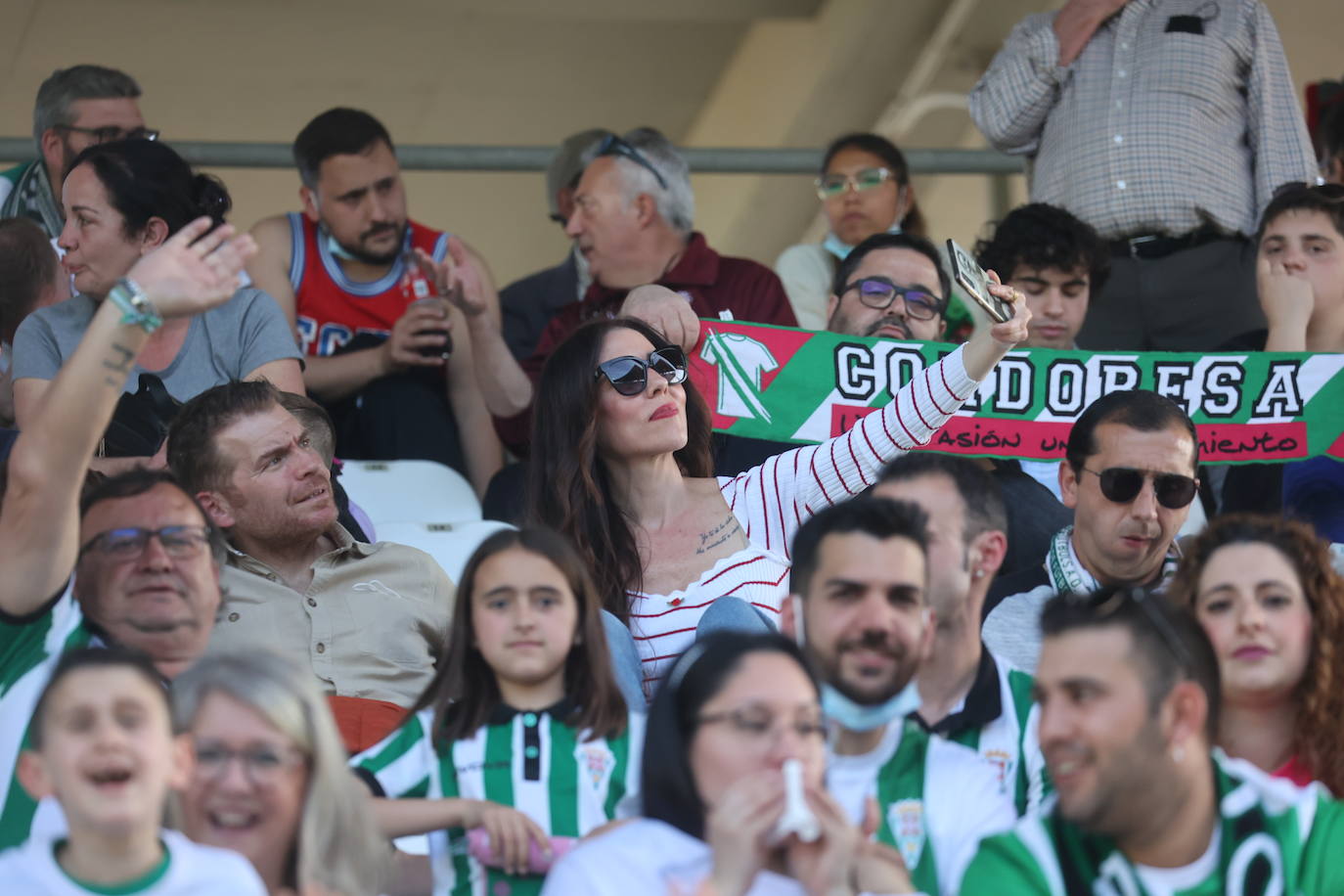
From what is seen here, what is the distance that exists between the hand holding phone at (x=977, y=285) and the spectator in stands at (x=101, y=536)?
1.42m

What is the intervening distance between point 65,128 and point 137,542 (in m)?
2.34

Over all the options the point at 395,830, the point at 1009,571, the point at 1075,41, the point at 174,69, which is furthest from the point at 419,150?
the point at 395,830

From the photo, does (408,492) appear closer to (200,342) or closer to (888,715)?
(200,342)

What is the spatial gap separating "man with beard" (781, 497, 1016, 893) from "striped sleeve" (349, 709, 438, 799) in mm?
647

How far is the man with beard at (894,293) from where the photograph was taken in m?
5.13

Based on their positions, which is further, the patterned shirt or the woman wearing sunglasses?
the patterned shirt

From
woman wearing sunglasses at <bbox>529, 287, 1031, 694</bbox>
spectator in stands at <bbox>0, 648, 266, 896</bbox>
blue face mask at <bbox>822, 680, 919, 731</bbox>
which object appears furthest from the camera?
woman wearing sunglasses at <bbox>529, 287, 1031, 694</bbox>

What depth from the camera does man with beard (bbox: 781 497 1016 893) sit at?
3172 mm

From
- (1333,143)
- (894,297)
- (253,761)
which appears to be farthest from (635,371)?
(1333,143)

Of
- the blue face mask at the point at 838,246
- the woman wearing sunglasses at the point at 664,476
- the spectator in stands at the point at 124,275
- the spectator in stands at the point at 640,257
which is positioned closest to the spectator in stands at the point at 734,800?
the woman wearing sunglasses at the point at 664,476

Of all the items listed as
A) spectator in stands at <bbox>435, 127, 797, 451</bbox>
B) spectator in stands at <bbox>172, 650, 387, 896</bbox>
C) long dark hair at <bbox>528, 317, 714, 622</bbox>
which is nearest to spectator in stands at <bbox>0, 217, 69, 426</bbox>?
spectator in stands at <bbox>435, 127, 797, 451</bbox>

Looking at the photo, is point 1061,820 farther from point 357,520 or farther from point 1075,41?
→ point 1075,41

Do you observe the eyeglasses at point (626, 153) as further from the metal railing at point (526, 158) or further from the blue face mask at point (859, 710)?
the blue face mask at point (859, 710)

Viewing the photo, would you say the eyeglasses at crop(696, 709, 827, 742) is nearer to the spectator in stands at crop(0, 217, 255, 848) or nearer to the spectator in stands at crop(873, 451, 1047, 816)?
the spectator in stands at crop(873, 451, 1047, 816)
